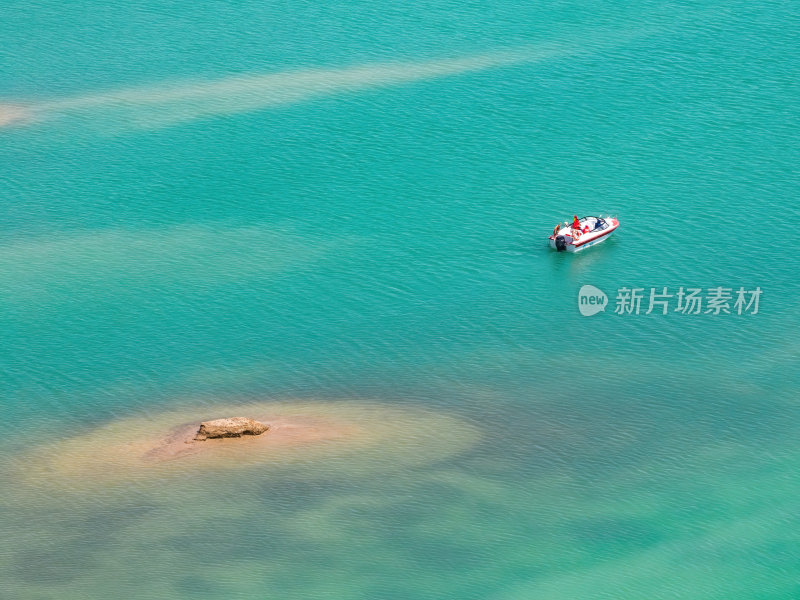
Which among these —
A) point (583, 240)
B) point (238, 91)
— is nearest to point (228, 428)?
point (583, 240)

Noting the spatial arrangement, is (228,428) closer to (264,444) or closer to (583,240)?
(264,444)

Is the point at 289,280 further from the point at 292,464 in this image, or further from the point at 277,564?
the point at 277,564

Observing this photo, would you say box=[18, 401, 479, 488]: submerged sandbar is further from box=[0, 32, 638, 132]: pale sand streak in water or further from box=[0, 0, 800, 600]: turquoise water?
box=[0, 32, 638, 132]: pale sand streak in water

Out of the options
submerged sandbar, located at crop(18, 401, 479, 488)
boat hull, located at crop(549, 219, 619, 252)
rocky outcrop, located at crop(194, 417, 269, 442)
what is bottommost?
submerged sandbar, located at crop(18, 401, 479, 488)

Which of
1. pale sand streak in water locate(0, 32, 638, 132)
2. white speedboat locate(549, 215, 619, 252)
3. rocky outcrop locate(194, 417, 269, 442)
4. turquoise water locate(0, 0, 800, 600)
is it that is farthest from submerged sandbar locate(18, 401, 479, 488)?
pale sand streak in water locate(0, 32, 638, 132)

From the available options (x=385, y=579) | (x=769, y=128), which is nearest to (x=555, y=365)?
(x=385, y=579)

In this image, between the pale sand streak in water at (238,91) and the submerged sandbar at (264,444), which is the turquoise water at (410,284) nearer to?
the pale sand streak in water at (238,91)

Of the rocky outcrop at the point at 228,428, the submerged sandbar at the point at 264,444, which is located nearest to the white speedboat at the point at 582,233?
the submerged sandbar at the point at 264,444
